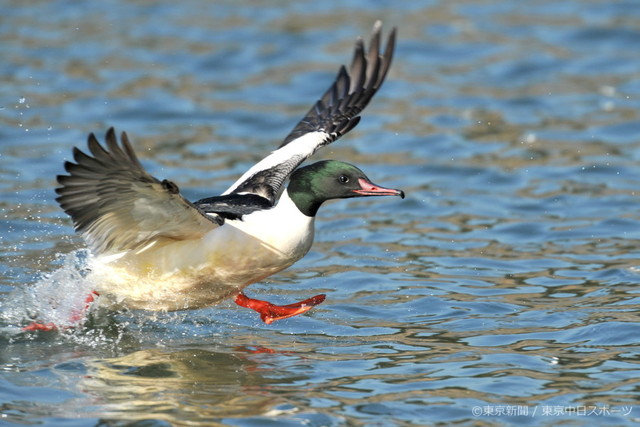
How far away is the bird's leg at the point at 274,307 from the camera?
7535 millimetres

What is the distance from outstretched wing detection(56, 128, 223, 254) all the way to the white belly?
108mm

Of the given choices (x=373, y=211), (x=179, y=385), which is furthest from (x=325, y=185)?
(x=373, y=211)

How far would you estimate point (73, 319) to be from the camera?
772cm

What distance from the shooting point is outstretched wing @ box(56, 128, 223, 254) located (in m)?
6.23

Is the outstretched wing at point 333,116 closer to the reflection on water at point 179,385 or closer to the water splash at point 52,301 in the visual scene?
the water splash at point 52,301

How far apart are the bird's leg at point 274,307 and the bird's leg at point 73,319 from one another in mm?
1045

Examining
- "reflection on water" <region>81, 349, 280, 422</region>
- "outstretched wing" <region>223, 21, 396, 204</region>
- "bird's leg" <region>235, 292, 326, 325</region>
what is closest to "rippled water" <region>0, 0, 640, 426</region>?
"reflection on water" <region>81, 349, 280, 422</region>

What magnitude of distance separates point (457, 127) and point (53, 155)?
486cm

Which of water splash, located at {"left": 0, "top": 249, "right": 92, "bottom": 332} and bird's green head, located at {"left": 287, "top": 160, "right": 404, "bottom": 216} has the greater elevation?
bird's green head, located at {"left": 287, "top": 160, "right": 404, "bottom": 216}

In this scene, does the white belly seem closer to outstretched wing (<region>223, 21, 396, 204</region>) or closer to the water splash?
the water splash

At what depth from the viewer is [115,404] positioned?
20.5 ft

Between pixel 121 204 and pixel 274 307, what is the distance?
1523 millimetres

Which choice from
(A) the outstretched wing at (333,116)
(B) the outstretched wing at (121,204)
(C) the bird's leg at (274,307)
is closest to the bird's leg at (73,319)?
(B) the outstretched wing at (121,204)

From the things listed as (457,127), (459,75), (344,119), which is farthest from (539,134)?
(344,119)
